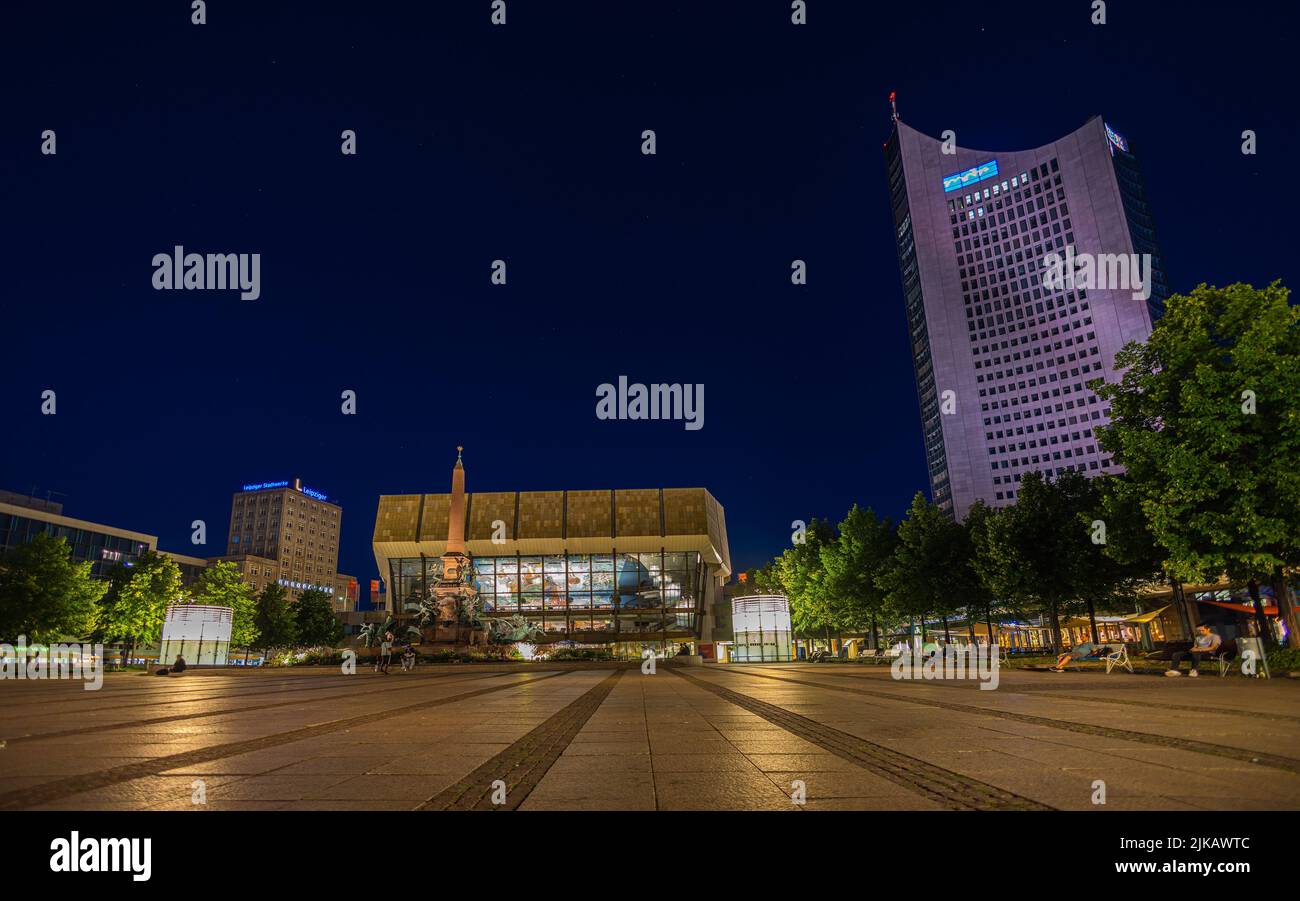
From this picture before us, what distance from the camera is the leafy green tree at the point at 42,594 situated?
45.3 metres

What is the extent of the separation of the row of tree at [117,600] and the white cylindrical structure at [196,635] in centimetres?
912

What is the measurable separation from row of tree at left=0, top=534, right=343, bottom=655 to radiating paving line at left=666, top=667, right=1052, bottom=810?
187 feet

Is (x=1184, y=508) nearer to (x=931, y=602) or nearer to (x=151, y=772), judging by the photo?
(x=931, y=602)

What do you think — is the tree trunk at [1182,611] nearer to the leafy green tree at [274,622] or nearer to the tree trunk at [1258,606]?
the tree trunk at [1258,606]

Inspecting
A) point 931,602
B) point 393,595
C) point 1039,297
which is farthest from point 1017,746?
point 1039,297

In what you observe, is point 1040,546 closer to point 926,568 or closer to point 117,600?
point 926,568

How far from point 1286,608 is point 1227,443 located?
207 inches

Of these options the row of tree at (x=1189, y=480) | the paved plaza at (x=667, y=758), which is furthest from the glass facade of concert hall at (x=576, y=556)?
the paved plaza at (x=667, y=758)

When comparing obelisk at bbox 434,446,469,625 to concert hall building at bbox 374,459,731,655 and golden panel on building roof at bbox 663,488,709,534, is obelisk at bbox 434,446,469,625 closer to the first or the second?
concert hall building at bbox 374,459,731,655

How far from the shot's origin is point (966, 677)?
75.0ft

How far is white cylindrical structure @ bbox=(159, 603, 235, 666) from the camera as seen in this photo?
→ 43438 mm

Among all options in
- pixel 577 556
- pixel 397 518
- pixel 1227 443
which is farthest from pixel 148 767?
pixel 397 518

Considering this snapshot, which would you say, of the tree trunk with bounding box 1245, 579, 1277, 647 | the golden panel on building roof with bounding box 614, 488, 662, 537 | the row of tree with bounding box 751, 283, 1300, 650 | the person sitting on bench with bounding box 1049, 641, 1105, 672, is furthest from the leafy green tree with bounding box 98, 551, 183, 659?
the tree trunk with bounding box 1245, 579, 1277, 647
